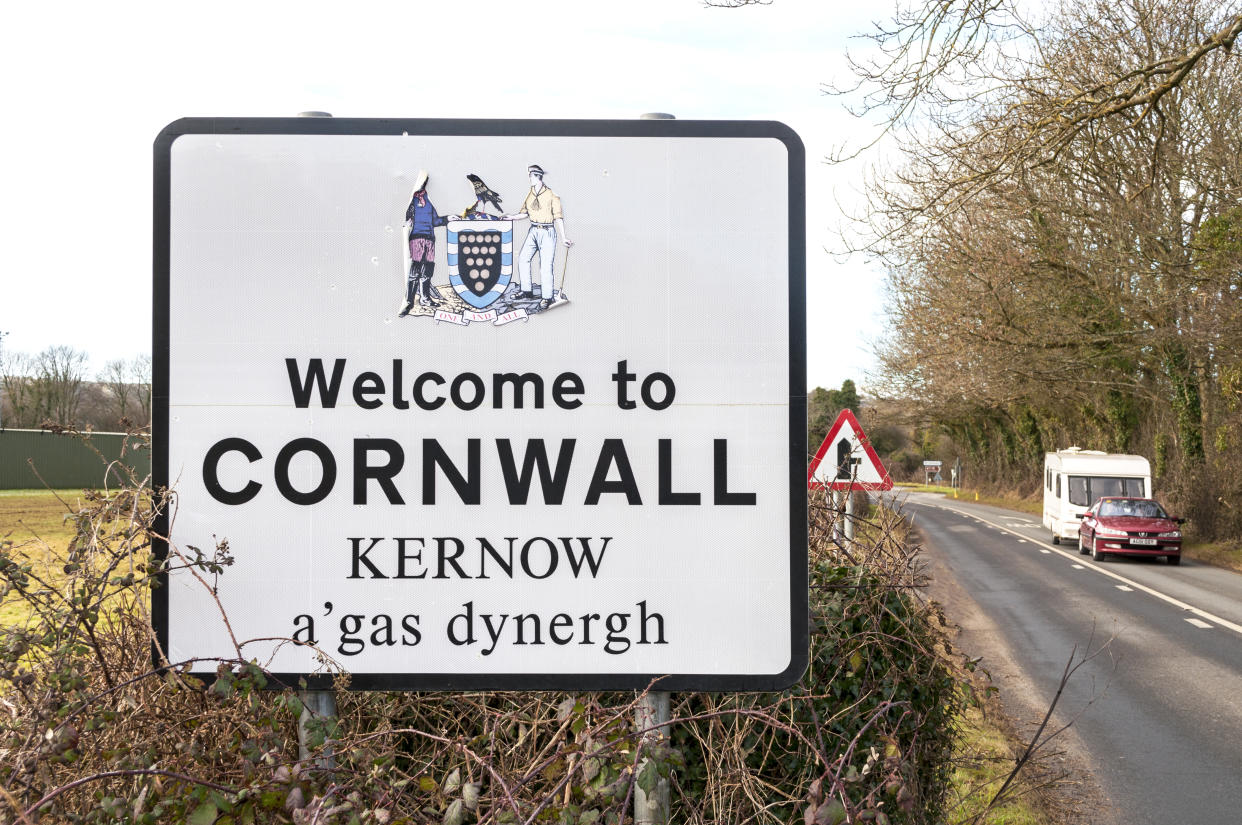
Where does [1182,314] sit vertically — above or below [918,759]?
above

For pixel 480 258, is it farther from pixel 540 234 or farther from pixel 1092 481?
pixel 1092 481

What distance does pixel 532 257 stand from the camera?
2.46 meters

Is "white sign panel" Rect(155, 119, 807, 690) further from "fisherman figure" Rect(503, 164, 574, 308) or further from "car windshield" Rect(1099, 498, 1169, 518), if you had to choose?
"car windshield" Rect(1099, 498, 1169, 518)

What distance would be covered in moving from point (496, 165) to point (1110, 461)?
29315 millimetres

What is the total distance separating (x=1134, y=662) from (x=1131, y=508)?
14.3 m

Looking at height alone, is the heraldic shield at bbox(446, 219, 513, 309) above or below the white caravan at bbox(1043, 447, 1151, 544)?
above

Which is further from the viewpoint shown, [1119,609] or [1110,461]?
[1110,461]

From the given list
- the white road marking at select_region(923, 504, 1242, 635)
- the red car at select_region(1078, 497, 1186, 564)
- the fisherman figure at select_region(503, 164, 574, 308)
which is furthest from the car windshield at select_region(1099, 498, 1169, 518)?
the fisherman figure at select_region(503, 164, 574, 308)

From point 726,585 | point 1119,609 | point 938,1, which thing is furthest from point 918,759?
point 1119,609

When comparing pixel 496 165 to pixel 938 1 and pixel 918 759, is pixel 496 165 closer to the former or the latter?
pixel 918 759

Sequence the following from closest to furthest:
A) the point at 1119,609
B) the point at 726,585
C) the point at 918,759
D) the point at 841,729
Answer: the point at 726,585
the point at 841,729
the point at 918,759
the point at 1119,609

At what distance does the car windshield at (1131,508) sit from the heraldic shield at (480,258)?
2488cm

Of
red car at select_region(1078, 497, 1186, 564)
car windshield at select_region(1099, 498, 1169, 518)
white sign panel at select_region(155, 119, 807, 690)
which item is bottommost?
red car at select_region(1078, 497, 1186, 564)

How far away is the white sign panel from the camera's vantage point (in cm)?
245
